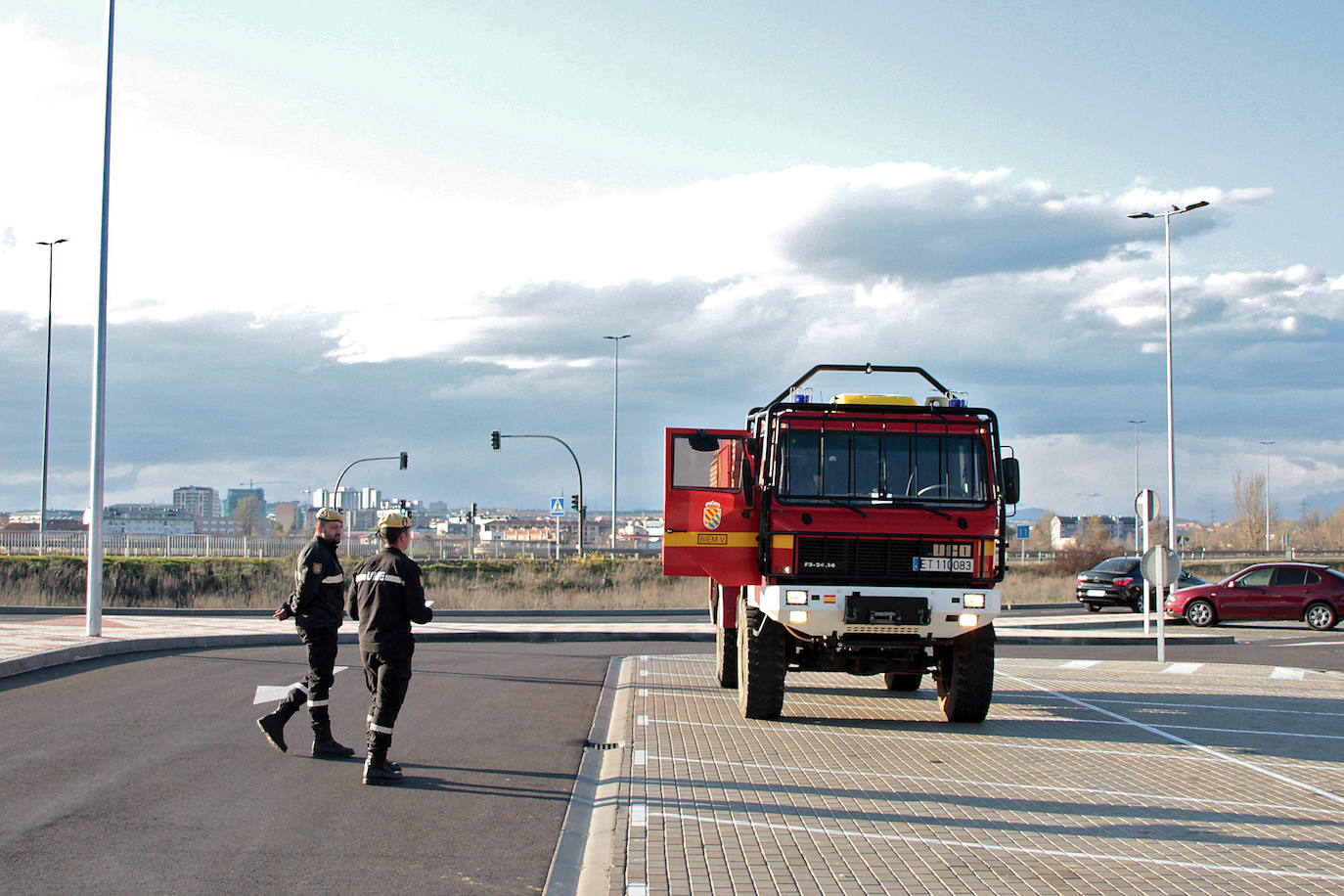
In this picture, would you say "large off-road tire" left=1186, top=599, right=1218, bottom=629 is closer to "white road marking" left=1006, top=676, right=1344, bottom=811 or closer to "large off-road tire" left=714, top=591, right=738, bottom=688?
"white road marking" left=1006, top=676, right=1344, bottom=811

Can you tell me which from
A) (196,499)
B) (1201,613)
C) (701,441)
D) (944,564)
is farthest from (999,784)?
(196,499)

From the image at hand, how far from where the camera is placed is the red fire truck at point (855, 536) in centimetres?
1038

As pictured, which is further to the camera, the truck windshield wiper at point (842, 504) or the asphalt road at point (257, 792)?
the truck windshield wiper at point (842, 504)

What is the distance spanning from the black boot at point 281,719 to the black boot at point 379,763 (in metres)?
1.15

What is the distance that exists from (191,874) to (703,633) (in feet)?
53.5

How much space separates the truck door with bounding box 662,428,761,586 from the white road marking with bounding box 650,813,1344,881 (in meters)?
4.23

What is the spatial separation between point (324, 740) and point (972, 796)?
4.64m

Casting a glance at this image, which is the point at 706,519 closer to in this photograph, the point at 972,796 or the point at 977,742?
the point at 977,742

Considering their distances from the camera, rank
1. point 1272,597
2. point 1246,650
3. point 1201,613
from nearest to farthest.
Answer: point 1246,650 < point 1272,597 < point 1201,613

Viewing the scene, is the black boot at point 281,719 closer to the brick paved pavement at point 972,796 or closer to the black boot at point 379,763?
the black boot at point 379,763

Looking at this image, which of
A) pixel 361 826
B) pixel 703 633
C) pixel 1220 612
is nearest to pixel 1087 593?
pixel 1220 612

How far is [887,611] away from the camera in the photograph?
33.8 feet

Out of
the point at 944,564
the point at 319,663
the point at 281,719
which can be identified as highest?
the point at 944,564

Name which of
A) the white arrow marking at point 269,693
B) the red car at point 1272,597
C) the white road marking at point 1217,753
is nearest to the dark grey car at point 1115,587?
the red car at point 1272,597
